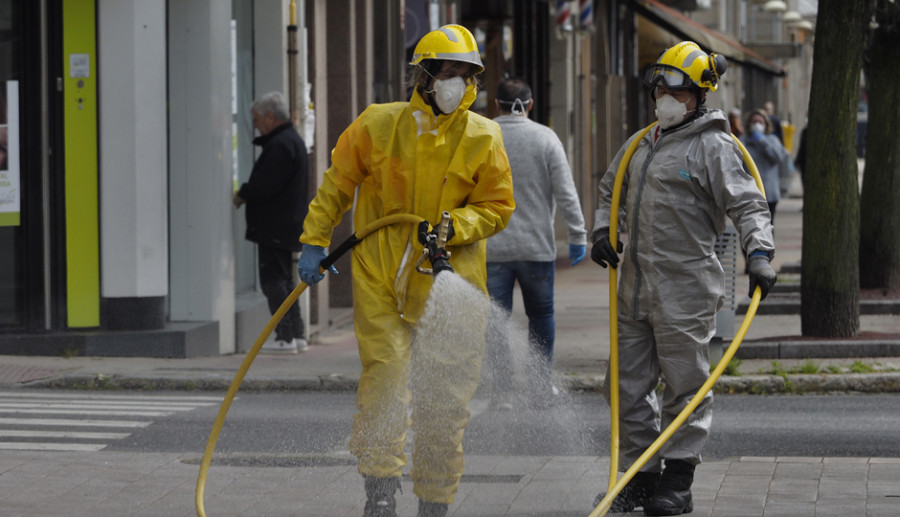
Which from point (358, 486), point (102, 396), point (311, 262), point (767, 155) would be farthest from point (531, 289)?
point (767, 155)

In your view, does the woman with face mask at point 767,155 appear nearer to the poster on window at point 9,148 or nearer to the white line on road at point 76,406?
the poster on window at point 9,148

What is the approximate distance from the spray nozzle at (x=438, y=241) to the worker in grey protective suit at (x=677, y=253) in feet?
2.76

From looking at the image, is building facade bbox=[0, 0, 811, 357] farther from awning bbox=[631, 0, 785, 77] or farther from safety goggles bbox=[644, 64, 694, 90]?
awning bbox=[631, 0, 785, 77]

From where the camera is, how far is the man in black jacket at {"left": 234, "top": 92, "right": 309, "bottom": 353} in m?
11.6

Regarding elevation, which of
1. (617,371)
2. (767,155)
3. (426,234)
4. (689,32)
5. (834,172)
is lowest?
(617,371)

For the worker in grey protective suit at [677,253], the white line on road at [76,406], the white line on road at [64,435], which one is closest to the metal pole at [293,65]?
the white line on road at [76,406]

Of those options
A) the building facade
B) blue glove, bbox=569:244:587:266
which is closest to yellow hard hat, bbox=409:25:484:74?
blue glove, bbox=569:244:587:266

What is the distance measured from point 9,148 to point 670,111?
6331mm

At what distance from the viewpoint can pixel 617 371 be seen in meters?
6.07

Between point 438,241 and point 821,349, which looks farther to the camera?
point 821,349

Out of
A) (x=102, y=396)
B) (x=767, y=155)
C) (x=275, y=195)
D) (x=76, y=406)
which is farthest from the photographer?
(x=767, y=155)

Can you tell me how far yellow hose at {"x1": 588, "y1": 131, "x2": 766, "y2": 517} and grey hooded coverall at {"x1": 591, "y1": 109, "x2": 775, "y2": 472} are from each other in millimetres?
52

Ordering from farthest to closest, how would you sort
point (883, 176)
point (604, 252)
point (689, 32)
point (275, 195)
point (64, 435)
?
point (689, 32) < point (883, 176) < point (275, 195) < point (64, 435) < point (604, 252)

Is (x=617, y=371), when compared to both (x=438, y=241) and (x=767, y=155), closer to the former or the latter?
(x=438, y=241)
